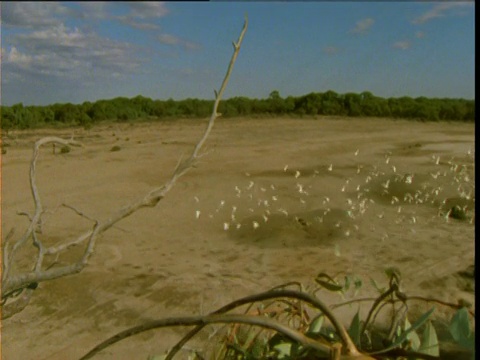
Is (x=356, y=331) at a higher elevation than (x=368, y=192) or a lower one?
higher

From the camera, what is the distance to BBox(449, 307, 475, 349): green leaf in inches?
33.9

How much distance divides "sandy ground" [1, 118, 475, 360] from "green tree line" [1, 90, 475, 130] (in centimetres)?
890

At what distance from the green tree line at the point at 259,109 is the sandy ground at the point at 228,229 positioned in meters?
8.90

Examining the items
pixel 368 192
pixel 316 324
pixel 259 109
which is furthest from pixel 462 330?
pixel 259 109

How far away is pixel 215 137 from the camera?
52.3 feet

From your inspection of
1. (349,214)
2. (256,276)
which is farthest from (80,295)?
(349,214)

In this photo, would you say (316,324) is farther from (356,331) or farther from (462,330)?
(462,330)

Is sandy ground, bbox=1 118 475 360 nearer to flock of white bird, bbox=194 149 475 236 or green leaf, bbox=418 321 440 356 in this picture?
flock of white bird, bbox=194 149 475 236

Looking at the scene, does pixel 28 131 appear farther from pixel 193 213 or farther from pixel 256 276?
pixel 256 276

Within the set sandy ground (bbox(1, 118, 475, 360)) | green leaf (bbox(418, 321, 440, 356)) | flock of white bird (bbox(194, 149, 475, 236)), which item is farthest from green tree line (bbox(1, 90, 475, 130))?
green leaf (bbox(418, 321, 440, 356))

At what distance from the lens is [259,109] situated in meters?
26.1

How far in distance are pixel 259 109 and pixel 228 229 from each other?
779 inches

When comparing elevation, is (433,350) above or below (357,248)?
above

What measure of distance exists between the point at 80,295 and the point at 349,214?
3.57m
